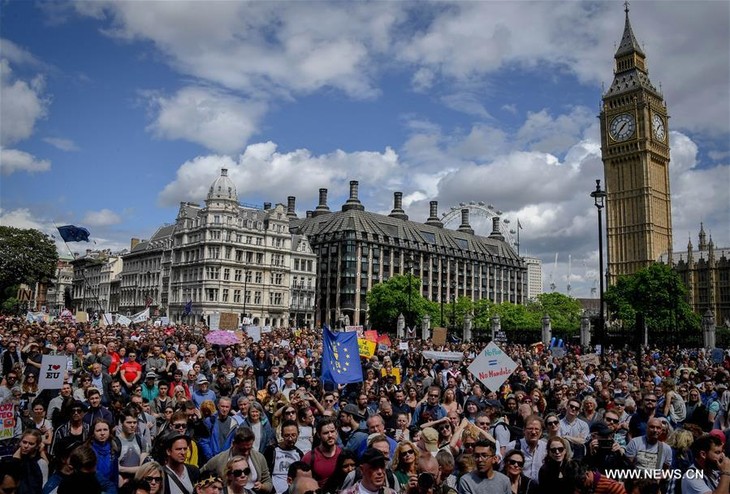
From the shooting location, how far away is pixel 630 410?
10.8 meters

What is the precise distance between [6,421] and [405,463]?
19.2ft

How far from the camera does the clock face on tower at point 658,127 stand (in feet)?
370

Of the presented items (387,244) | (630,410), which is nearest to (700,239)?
(387,244)

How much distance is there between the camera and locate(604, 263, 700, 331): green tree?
251 feet

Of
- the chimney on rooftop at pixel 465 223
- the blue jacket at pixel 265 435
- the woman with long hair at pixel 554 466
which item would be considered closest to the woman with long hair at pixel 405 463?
the woman with long hair at pixel 554 466

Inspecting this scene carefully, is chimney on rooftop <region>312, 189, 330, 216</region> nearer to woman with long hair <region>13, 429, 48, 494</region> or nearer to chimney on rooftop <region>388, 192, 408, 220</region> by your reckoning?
chimney on rooftop <region>388, 192, 408, 220</region>

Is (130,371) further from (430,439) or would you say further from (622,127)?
(622,127)

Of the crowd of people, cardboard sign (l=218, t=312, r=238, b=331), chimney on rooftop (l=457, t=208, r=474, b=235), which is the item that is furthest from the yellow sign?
chimney on rooftop (l=457, t=208, r=474, b=235)

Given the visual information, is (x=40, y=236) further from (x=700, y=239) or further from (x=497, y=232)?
(x=700, y=239)

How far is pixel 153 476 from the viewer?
5168 millimetres

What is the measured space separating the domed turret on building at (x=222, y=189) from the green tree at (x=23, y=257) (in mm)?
25566

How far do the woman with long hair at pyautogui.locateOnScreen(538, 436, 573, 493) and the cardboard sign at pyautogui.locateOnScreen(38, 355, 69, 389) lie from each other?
9.17 m

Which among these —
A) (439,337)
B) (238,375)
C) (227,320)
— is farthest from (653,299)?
(238,375)

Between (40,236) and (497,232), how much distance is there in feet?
335
